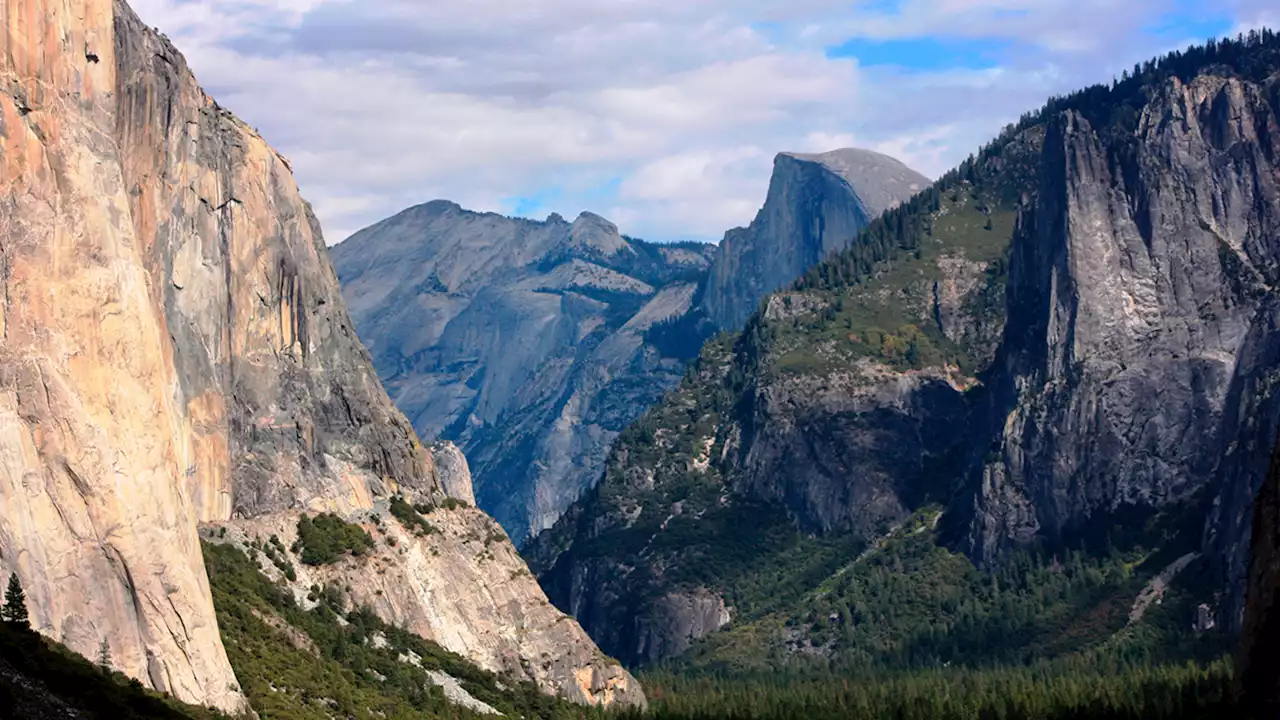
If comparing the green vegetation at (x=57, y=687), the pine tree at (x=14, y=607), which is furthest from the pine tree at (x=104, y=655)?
the pine tree at (x=14, y=607)

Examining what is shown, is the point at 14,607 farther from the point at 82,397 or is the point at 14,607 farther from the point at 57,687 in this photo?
the point at 57,687

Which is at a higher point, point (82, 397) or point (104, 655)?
point (82, 397)

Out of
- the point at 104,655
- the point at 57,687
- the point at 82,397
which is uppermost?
the point at 82,397

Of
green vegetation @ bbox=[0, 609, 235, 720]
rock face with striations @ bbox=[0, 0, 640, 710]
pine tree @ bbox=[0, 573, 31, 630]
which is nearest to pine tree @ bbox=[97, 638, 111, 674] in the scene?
rock face with striations @ bbox=[0, 0, 640, 710]

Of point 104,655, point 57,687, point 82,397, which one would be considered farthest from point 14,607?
point 57,687

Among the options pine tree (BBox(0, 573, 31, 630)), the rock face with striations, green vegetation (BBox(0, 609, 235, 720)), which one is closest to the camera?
green vegetation (BBox(0, 609, 235, 720))

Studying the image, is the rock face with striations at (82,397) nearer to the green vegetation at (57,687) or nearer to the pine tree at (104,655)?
the pine tree at (104,655)

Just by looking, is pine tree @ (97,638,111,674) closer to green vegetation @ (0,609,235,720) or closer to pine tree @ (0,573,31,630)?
green vegetation @ (0,609,235,720)
